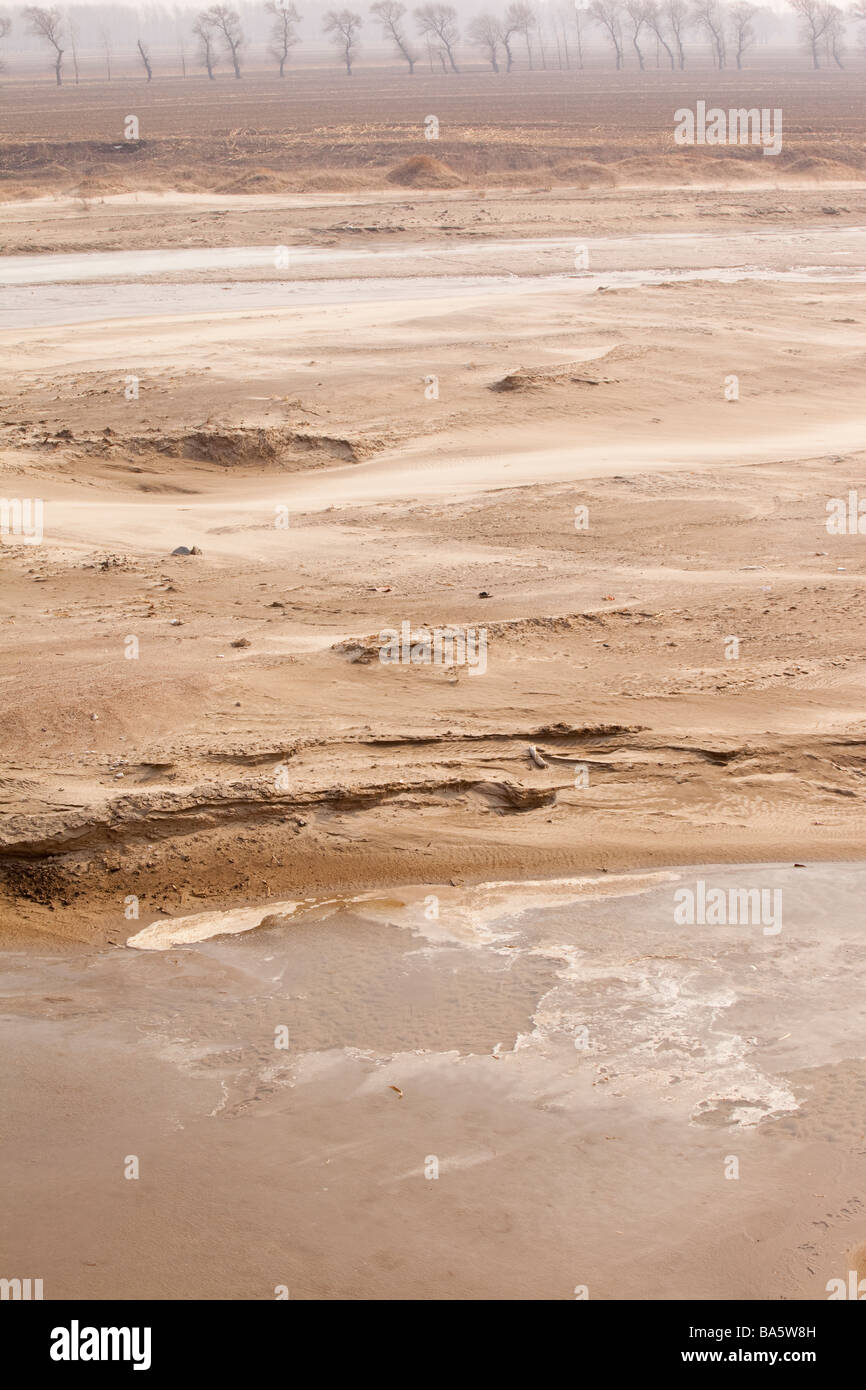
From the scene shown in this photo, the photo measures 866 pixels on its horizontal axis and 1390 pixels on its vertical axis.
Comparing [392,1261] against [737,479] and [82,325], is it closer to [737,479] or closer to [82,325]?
[737,479]

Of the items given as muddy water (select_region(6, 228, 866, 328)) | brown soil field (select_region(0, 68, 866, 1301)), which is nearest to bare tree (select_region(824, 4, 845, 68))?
muddy water (select_region(6, 228, 866, 328))

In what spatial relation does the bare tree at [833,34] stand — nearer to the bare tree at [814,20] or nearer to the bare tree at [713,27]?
the bare tree at [814,20]

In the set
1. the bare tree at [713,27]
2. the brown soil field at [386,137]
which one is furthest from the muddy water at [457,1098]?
the bare tree at [713,27]

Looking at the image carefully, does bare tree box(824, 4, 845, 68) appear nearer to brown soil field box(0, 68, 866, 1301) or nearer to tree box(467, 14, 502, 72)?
tree box(467, 14, 502, 72)

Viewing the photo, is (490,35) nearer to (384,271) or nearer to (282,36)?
(282,36)

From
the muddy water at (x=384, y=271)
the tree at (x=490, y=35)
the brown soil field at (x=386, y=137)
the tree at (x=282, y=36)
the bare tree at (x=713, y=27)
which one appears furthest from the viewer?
the bare tree at (x=713, y=27)

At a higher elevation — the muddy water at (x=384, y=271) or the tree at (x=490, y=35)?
the tree at (x=490, y=35)

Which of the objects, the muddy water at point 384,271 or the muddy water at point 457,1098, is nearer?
the muddy water at point 457,1098

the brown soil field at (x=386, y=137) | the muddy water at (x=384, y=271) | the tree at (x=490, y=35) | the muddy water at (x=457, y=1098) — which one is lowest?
the muddy water at (x=457, y=1098)
